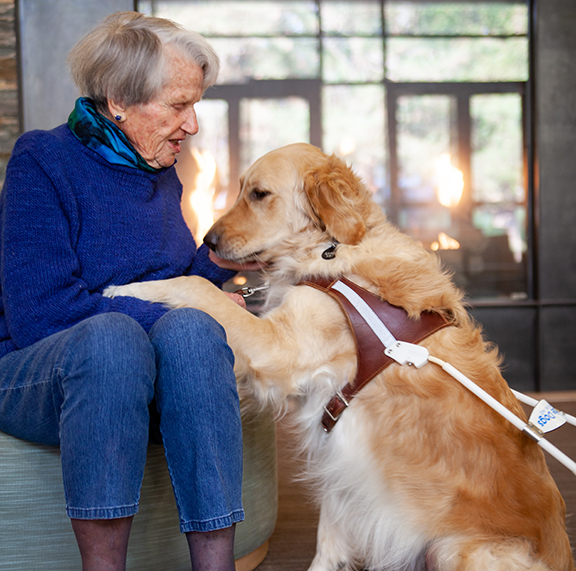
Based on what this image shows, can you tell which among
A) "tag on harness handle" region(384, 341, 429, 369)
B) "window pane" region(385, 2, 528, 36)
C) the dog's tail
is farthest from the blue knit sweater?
"window pane" region(385, 2, 528, 36)

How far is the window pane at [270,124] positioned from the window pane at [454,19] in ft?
2.99

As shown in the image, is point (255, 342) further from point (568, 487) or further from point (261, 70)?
point (261, 70)

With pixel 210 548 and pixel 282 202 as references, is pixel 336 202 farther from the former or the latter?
pixel 210 548

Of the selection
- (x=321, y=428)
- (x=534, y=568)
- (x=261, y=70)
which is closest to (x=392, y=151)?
(x=261, y=70)

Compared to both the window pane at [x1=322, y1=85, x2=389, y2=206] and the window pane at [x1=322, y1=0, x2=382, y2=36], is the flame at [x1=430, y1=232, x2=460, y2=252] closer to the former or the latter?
the window pane at [x1=322, y1=85, x2=389, y2=206]

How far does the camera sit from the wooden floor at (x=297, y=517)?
1.72 meters

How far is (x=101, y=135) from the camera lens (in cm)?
149

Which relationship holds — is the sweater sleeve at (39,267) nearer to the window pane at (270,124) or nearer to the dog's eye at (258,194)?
the dog's eye at (258,194)

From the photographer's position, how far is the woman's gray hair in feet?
5.06

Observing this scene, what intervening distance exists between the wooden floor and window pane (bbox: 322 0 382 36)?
3.08m

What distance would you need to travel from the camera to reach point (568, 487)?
89.7 inches

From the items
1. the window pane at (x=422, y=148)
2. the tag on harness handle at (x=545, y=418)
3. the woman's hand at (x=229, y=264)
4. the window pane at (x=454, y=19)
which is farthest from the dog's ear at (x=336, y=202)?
the window pane at (x=454, y=19)

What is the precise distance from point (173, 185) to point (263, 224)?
342 mm

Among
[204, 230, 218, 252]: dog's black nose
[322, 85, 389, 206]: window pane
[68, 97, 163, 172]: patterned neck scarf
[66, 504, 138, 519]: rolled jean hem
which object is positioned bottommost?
[66, 504, 138, 519]: rolled jean hem
